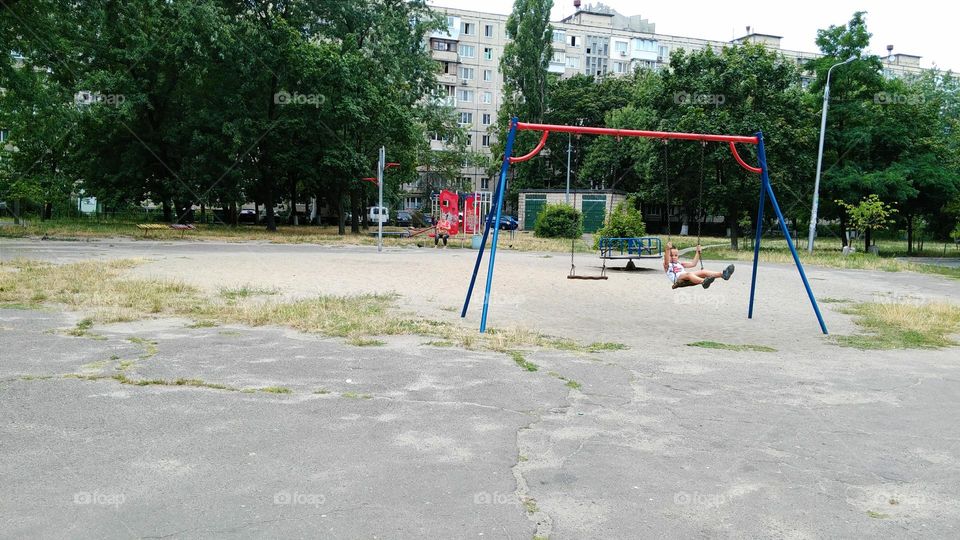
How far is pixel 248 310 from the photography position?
10664 mm

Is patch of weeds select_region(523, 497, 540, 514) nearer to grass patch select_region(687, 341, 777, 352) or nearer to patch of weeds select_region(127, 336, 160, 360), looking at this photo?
patch of weeds select_region(127, 336, 160, 360)

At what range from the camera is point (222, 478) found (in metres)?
4.45

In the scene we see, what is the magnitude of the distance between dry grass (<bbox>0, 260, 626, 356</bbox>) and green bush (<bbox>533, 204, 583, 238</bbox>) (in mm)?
28196

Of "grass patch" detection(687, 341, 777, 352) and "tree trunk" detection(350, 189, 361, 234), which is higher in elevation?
"tree trunk" detection(350, 189, 361, 234)

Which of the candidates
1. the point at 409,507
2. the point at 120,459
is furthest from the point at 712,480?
the point at 120,459

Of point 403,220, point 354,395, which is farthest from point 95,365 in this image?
point 403,220

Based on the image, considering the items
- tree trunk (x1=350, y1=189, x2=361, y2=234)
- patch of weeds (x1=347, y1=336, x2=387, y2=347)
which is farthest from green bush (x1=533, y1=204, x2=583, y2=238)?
patch of weeds (x1=347, y1=336, x2=387, y2=347)

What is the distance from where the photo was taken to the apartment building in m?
75.9

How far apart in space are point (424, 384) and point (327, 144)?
32015 millimetres

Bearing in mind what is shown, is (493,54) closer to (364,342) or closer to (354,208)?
(354,208)

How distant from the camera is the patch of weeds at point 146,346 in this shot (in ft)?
25.7

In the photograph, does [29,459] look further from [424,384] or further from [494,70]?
[494,70]

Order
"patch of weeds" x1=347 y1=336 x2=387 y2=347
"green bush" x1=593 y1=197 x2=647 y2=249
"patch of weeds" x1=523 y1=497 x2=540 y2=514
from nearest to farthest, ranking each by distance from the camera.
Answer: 1. "patch of weeds" x1=523 y1=497 x2=540 y2=514
2. "patch of weeds" x1=347 y1=336 x2=387 y2=347
3. "green bush" x1=593 y1=197 x2=647 y2=249

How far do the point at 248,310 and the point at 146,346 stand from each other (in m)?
2.42
